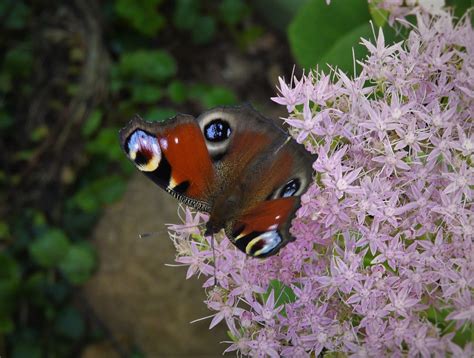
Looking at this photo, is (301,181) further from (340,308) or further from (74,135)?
(74,135)

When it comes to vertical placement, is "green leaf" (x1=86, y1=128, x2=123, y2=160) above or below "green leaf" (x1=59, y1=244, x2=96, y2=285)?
above

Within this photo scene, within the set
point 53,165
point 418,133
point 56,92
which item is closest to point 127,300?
point 53,165

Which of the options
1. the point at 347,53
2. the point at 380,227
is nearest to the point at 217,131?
the point at 380,227

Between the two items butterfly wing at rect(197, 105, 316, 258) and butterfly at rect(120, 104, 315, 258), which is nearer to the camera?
butterfly wing at rect(197, 105, 316, 258)

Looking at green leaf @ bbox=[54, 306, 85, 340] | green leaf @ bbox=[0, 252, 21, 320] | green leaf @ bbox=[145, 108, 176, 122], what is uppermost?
green leaf @ bbox=[145, 108, 176, 122]

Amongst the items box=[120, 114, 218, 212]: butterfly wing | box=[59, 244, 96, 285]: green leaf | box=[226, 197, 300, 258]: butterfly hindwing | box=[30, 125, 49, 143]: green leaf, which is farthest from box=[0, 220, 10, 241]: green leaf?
box=[226, 197, 300, 258]: butterfly hindwing

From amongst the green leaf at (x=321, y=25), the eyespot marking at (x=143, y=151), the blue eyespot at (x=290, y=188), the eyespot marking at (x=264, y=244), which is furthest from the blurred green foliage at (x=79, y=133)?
the eyespot marking at (x=264, y=244)

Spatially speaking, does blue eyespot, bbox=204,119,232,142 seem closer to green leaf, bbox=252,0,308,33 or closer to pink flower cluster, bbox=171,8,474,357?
pink flower cluster, bbox=171,8,474,357

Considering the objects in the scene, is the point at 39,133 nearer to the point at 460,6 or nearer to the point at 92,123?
the point at 92,123
